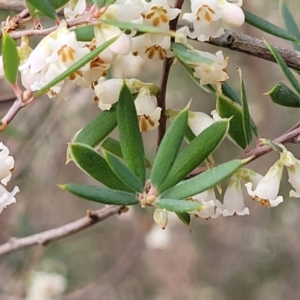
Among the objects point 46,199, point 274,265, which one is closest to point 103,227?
point 46,199

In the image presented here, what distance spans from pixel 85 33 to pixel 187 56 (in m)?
0.09

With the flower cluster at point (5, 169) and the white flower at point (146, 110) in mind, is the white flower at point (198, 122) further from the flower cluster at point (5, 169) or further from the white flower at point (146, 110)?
the flower cluster at point (5, 169)

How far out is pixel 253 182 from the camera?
549 mm

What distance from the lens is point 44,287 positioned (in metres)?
1.85

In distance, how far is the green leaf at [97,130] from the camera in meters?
0.50

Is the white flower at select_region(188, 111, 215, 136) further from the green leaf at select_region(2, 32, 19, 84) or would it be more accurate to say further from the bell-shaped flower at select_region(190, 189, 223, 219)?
the green leaf at select_region(2, 32, 19, 84)

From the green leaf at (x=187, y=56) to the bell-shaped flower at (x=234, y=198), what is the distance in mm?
165

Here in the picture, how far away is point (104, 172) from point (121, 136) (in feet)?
0.12

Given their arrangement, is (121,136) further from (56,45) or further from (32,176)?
(32,176)

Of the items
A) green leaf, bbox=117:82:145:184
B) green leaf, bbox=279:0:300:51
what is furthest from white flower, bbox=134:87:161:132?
green leaf, bbox=279:0:300:51

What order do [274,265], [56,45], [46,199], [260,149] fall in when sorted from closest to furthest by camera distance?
[56,45] < [260,149] < [274,265] < [46,199]

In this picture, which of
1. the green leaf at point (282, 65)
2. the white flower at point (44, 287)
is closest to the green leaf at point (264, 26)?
the green leaf at point (282, 65)

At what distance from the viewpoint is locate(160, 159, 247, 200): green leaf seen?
410 mm

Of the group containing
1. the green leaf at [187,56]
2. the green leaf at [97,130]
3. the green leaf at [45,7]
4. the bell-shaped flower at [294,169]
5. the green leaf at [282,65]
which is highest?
the green leaf at [45,7]
